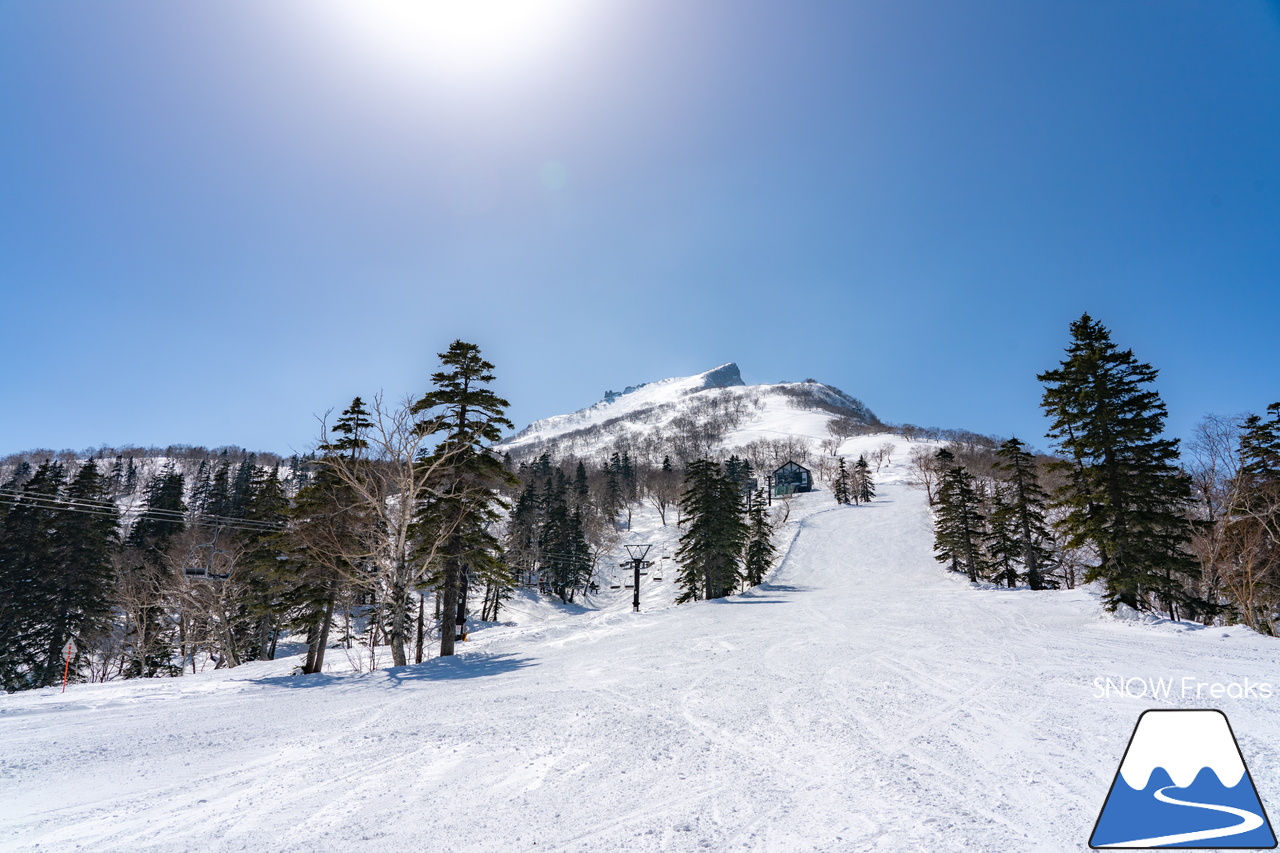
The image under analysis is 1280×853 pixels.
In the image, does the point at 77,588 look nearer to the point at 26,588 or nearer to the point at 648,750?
the point at 26,588

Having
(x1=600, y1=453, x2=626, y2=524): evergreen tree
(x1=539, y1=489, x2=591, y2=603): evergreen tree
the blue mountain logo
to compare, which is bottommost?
(x1=539, y1=489, x2=591, y2=603): evergreen tree

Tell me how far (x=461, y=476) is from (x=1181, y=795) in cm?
1742

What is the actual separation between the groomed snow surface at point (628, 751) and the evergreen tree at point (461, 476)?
4756 mm

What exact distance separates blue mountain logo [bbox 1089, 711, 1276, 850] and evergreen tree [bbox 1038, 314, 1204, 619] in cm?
1758

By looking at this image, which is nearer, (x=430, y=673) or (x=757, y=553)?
(x=430, y=673)

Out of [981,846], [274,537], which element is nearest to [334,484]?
[274,537]

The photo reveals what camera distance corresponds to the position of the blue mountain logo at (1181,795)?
3.65 m

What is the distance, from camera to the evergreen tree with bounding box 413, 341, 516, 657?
1734cm

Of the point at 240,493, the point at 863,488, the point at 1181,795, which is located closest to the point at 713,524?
the point at 1181,795

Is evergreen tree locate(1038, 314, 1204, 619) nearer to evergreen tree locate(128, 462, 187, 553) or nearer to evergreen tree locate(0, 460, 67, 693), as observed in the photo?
evergreen tree locate(0, 460, 67, 693)

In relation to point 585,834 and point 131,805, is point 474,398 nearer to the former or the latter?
point 131,805

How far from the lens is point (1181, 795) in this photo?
3.93 metres

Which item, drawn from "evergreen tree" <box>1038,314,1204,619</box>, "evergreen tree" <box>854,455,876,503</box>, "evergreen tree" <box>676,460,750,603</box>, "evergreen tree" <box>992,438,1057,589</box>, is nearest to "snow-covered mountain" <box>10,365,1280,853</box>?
"evergreen tree" <box>1038,314,1204,619</box>

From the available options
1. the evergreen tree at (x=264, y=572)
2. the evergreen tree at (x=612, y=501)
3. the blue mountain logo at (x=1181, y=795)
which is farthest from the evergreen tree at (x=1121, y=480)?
the evergreen tree at (x=612, y=501)
